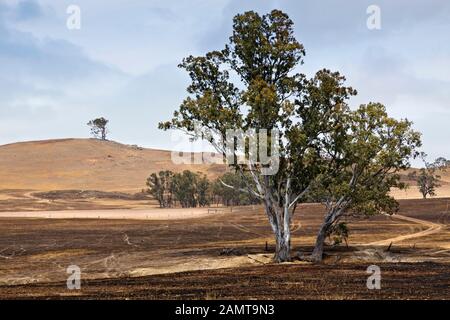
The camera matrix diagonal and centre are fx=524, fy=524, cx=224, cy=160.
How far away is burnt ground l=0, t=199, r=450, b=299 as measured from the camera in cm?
2505

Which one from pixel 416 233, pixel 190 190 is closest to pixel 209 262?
pixel 416 233

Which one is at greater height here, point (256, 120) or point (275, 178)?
point (256, 120)

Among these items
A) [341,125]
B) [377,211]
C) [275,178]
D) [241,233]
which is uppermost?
[341,125]

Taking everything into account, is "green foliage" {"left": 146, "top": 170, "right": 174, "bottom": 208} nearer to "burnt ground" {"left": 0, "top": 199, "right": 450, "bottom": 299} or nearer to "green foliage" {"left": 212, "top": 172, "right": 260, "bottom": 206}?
"green foliage" {"left": 212, "top": 172, "right": 260, "bottom": 206}

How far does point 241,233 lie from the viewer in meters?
78.5

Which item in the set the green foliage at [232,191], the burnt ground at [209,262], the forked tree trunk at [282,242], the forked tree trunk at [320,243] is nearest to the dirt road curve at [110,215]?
the burnt ground at [209,262]

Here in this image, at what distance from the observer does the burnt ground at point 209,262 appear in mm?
25047

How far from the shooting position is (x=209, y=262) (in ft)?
147

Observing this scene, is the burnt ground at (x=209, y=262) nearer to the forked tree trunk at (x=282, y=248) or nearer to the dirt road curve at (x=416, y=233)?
the dirt road curve at (x=416, y=233)

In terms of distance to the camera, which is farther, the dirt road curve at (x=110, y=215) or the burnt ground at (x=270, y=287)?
the dirt road curve at (x=110, y=215)
